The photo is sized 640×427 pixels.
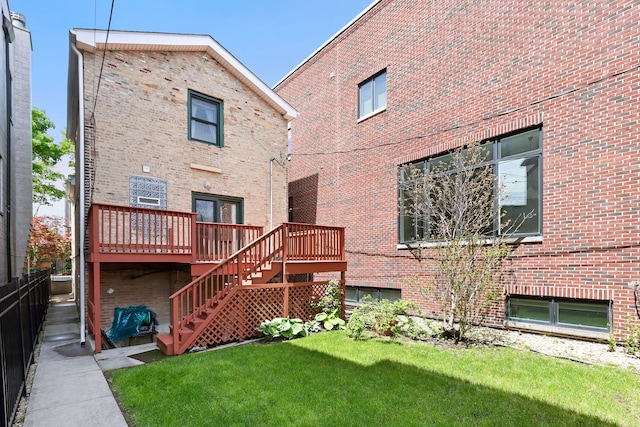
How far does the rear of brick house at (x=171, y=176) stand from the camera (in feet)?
22.2

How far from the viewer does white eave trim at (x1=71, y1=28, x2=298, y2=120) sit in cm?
756

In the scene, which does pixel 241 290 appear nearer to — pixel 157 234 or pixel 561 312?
pixel 157 234

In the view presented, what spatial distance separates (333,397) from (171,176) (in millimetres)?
6928

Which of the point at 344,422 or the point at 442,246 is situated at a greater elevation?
the point at 442,246

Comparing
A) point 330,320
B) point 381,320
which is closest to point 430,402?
point 381,320

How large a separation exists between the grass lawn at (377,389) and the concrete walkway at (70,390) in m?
0.24

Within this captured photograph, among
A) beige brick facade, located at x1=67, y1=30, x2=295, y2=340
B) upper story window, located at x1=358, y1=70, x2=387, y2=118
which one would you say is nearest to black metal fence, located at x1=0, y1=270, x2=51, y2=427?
beige brick facade, located at x1=67, y1=30, x2=295, y2=340

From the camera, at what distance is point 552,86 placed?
6.56 meters

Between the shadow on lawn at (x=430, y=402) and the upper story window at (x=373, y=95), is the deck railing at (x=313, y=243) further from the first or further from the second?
the upper story window at (x=373, y=95)

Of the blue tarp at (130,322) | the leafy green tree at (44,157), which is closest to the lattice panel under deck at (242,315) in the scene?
the blue tarp at (130,322)

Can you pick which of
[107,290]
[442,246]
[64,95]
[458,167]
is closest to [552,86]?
[458,167]

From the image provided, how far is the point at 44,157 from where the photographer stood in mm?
17844

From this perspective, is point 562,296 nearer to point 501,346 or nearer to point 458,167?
point 501,346

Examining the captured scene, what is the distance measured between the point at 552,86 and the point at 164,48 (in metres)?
9.18
